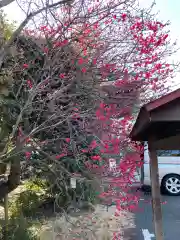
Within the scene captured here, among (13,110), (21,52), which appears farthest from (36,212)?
(21,52)

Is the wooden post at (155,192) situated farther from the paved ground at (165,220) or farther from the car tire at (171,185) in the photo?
the car tire at (171,185)

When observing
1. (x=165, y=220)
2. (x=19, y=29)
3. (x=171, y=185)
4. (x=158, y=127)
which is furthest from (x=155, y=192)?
(x=171, y=185)

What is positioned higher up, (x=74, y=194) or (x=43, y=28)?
(x=43, y=28)

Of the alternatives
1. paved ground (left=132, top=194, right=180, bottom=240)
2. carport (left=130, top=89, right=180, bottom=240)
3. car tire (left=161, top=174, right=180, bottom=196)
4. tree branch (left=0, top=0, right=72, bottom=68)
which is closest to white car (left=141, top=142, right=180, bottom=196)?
car tire (left=161, top=174, right=180, bottom=196)

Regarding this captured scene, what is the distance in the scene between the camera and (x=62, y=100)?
16.1 feet

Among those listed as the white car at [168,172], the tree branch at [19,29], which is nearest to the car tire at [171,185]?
the white car at [168,172]

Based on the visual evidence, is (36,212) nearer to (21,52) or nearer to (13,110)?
(13,110)

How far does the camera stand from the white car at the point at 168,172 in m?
10.7

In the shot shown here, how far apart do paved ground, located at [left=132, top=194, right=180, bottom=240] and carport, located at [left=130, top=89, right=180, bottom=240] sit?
85.7 inches

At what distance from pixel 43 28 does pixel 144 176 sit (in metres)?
7.21

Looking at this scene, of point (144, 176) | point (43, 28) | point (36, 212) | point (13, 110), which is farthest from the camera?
point (144, 176)

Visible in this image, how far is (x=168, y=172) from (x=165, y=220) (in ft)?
11.8

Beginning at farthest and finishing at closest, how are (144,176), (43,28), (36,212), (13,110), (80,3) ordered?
1. (144,176)
2. (36,212)
3. (13,110)
4. (43,28)
5. (80,3)

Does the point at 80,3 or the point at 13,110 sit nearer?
the point at 80,3
